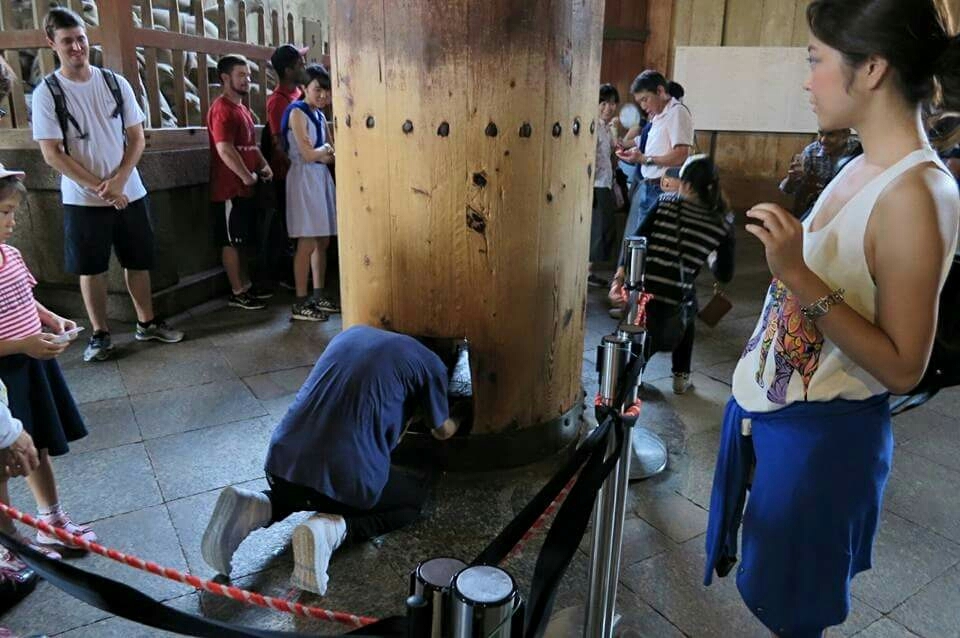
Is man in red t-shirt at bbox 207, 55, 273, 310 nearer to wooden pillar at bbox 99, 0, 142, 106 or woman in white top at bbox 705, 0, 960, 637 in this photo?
wooden pillar at bbox 99, 0, 142, 106

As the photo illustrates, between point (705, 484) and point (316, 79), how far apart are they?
4256mm

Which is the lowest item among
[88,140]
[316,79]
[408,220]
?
[408,220]

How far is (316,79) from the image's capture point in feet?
18.7

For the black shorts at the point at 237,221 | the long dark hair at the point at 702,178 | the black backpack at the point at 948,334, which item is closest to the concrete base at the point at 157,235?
the black shorts at the point at 237,221

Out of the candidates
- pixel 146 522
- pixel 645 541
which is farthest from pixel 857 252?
pixel 146 522

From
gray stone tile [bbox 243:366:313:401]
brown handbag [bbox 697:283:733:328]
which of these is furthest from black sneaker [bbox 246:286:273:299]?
brown handbag [bbox 697:283:733:328]

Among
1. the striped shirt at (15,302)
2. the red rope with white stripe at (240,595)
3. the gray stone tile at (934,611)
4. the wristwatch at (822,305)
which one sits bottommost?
the gray stone tile at (934,611)

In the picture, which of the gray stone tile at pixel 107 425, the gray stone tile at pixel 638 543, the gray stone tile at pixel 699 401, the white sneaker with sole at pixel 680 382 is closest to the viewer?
the gray stone tile at pixel 638 543

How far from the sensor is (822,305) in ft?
4.81

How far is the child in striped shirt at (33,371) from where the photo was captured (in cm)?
246

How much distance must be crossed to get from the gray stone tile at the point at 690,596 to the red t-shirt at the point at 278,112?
472 centimetres

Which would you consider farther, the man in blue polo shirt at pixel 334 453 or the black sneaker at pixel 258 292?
the black sneaker at pixel 258 292

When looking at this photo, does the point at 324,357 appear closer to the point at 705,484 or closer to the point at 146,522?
the point at 146,522

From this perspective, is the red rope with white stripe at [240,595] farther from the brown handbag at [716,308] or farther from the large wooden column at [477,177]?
the brown handbag at [716,308]
